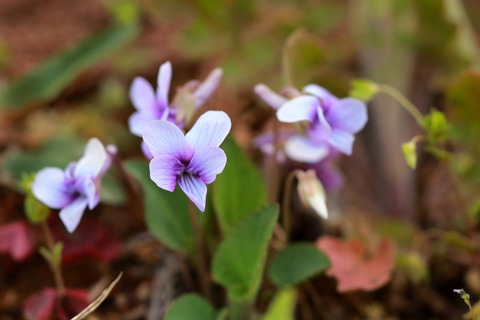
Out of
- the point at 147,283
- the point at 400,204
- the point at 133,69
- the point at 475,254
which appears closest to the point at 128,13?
the point at 133,69

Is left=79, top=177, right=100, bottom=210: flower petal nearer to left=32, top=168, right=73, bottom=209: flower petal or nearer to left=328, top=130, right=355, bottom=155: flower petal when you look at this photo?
left=32, top=168, right=73, bottom=209: flower petal

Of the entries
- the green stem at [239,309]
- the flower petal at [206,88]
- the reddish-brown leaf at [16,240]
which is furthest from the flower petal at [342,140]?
the reddish-brown leaf at [16,240]

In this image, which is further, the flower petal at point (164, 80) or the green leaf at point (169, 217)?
the green leaf at point (169, 217)

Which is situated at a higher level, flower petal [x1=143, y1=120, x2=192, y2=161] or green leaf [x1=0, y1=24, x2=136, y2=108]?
flower petal [x1=143, y1=120, x2=192, y2=161]

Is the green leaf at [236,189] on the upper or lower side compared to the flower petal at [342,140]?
lower

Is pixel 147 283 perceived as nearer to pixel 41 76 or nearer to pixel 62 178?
pixel 62 178

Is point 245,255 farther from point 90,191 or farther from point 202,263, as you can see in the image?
point 90,191

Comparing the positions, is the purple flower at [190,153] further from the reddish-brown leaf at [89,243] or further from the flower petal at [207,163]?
the reddish-brown leaf at [89,243]

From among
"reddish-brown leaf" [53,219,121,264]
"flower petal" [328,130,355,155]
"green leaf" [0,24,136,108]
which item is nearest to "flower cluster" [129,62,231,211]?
"flower petal" [328,130,355,155]
